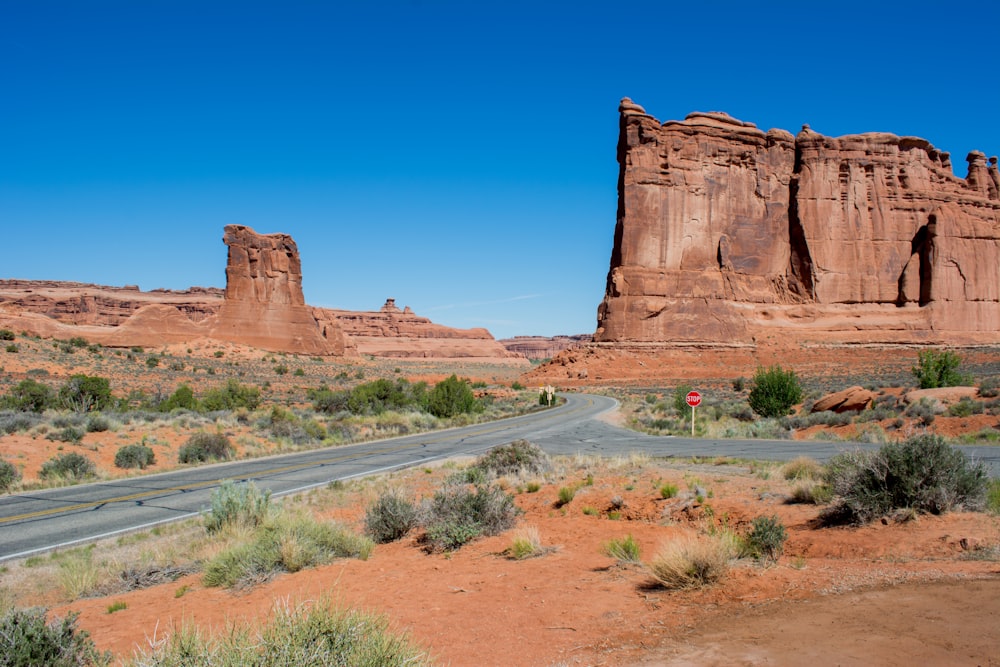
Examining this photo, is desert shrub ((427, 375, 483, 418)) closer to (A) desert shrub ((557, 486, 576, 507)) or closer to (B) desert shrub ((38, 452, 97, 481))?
(B) desert shrub ((38, 452, 97, 481))

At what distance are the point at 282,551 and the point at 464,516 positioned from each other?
2.42 meters

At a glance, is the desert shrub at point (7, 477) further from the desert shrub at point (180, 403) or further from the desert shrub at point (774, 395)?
the desert shrub at point (774, 395)

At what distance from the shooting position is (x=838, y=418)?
22.4 meters

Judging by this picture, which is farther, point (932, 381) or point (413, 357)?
point (413, 357)

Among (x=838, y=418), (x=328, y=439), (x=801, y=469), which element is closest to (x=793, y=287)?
(x=838, y=418)

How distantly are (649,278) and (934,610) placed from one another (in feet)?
202

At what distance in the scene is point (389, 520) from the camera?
28.8ft

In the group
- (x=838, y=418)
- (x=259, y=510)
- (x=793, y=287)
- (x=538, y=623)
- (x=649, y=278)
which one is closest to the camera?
(x=538, y=623)

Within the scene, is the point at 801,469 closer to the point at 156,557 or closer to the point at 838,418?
the point at 156,557

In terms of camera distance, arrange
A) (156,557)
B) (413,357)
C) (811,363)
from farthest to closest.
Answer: (413,357) < (811,363) < (156,557)

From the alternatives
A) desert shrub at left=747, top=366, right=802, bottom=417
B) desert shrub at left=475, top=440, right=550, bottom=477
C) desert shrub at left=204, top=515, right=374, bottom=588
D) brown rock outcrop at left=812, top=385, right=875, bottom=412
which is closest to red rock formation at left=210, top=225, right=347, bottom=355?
desert shrub at left=747, top=366, right=802, bottom=417

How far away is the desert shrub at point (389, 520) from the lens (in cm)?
877

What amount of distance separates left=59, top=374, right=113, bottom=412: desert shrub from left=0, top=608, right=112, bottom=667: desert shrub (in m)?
27.5

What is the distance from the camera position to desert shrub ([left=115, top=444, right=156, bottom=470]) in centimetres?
1744
